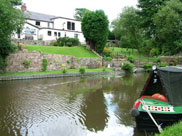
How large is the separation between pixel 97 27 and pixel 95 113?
88.7 feet

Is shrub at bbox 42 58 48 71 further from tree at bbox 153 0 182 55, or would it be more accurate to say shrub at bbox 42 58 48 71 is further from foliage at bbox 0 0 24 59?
tree at bbox 153 0 182 55

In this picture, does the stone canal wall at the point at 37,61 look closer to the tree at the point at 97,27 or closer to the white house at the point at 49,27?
the tree at the point at 97,27

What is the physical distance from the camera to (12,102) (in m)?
11.1

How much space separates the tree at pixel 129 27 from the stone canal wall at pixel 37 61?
20071mm

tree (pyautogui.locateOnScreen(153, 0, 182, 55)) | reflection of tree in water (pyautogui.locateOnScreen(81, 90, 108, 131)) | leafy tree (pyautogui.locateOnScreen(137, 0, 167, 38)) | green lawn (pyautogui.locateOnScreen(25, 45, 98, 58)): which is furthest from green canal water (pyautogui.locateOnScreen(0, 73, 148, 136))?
leafy tree (pyautogui.locateOnScreen(137, 0, 167, 38))

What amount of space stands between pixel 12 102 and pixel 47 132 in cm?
523

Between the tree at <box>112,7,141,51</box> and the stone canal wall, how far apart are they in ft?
65.9

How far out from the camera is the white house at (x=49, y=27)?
38025 mm

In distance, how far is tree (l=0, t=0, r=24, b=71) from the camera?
1764 centimetres

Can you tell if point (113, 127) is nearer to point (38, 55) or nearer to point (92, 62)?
point (38, 55)

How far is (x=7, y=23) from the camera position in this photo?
59.9 feet

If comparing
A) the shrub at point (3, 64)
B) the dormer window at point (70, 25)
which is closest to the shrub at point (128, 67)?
the shrub at point (3, 64)

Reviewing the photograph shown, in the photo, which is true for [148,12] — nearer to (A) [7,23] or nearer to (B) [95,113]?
(A) [7,23]

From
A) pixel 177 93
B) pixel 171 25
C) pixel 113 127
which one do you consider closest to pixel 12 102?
pixel 113 127
